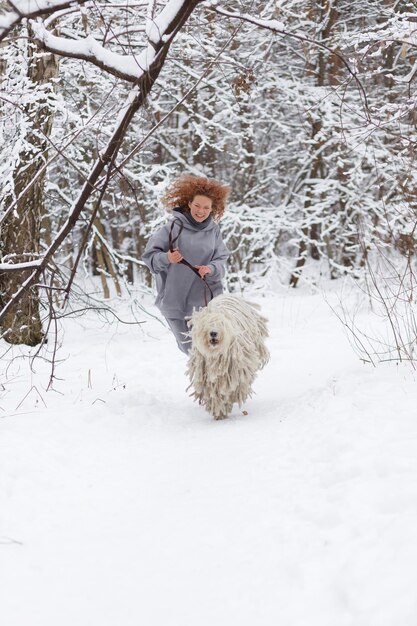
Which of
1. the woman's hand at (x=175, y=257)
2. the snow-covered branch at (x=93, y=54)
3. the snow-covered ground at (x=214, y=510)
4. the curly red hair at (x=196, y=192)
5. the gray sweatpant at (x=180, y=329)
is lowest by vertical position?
the snow-covered ground at (x=214, y=510)

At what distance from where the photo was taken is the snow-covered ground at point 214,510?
231 cm

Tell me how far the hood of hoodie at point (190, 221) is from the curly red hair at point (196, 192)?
0.05 m

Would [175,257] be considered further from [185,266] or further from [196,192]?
[196,192]

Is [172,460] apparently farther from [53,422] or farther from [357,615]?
[357,615]

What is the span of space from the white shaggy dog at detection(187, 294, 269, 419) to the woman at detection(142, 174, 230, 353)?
1.20 ft

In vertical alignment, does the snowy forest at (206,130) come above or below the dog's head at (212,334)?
above

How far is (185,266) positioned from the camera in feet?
18.7

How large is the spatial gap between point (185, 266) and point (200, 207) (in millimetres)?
563

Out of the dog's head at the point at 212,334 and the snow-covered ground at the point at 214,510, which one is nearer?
the snow-covered ground at the point at 214,510

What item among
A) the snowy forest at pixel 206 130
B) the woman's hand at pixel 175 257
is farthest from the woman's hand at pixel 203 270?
the snowy forest at pixel 206 130

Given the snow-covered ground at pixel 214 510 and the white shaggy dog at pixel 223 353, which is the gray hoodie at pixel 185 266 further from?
the snow-covered ground at pixel 214 510

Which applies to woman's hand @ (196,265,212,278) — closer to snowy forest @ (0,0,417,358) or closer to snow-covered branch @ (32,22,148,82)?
snowy forest @ (0,0,417,358)

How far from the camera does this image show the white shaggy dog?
16.6 ft

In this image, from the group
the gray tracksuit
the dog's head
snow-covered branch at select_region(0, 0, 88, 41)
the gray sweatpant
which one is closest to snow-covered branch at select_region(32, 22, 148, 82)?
snow-covered branch at select_region(0, 0, 88, 41)
